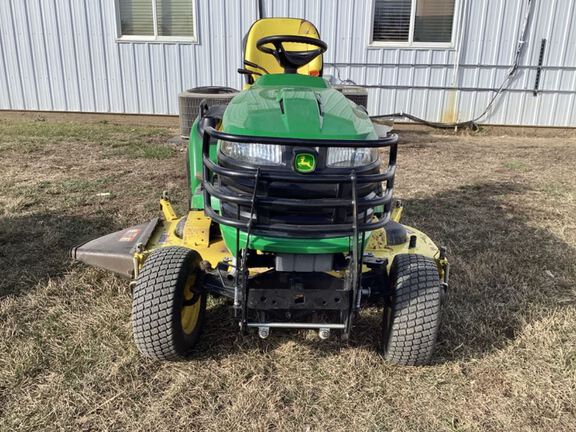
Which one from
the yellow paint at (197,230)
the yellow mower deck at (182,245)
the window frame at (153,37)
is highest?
the window frame at (153,37)

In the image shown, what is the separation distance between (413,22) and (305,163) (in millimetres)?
7348

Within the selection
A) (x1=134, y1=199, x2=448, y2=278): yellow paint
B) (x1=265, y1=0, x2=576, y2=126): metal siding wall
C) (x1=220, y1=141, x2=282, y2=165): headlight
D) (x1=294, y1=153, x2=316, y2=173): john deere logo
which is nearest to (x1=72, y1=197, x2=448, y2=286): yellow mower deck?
(x1=134, y1=199, x2=448, y2=278): yellow paint

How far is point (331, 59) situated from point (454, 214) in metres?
4.76

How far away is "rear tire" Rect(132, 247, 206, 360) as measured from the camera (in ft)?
7.38

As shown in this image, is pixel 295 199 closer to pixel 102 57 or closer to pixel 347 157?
pixel 347 157

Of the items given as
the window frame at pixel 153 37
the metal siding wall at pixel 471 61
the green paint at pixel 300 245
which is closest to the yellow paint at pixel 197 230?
the green paint at pixel 300 245

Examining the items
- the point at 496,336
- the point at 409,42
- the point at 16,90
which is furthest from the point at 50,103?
the point at 496,336

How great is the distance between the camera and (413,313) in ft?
7.49

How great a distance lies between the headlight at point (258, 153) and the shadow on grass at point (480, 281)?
1.03 meters

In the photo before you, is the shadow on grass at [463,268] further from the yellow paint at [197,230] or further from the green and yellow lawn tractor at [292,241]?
the yellow paint at [197,230]

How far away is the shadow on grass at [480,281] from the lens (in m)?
2.65

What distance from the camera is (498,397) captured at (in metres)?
2.26

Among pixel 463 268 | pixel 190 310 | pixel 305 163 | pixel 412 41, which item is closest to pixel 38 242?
pixel 190 310

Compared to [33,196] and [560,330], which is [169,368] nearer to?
[560,330]
